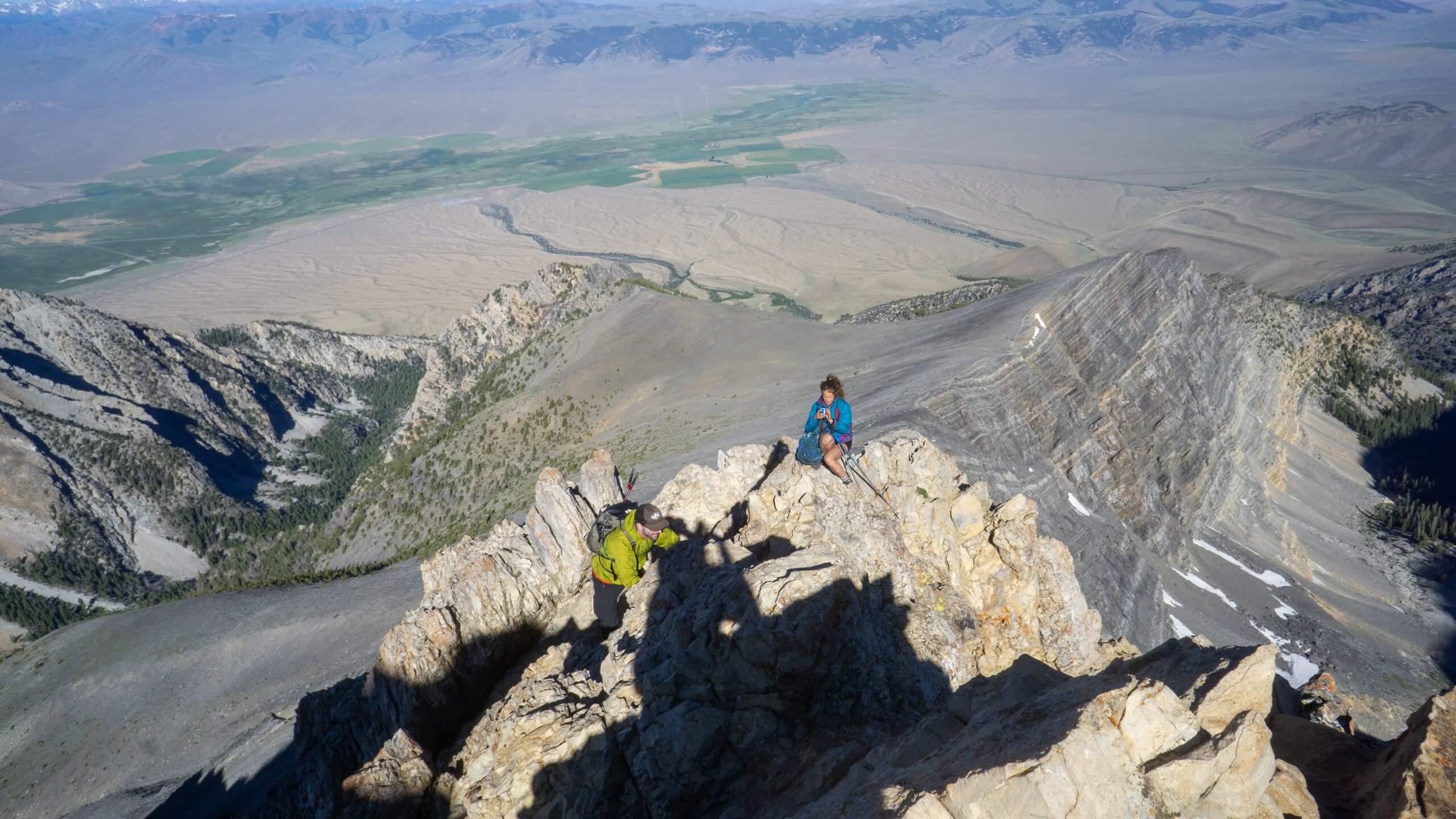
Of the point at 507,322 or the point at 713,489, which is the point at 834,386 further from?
the point at 507,322

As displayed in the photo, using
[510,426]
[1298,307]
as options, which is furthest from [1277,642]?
[1298,307]

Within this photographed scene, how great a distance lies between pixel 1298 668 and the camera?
35.9 m

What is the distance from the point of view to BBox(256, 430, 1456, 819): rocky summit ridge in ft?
25.5

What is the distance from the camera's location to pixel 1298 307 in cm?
7631

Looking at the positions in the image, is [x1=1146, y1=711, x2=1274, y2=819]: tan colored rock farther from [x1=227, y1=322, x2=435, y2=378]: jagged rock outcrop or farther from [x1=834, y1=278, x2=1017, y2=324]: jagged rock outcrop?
[x1=227, y1=322, x2=435, y2=378]: jagged rock outcrop

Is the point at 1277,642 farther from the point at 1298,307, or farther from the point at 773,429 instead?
the point at 1298,307

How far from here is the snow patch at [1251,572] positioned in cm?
4334

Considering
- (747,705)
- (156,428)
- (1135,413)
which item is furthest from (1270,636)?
(156,428)

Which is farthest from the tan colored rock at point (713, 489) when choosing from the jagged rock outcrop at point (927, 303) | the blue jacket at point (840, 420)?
the jagged rock outcrop at point (927, 303)

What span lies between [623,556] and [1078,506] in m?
28.9

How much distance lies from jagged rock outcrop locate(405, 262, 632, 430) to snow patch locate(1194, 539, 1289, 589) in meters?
53.0

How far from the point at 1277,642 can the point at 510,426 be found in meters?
48.9

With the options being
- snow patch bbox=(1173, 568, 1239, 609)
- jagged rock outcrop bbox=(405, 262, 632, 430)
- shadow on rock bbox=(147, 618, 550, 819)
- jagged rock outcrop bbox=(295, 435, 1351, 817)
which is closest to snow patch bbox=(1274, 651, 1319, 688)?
snow patch bbox=(1173, 568, 1239, 609)

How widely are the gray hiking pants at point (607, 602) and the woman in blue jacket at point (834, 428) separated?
532 cm
